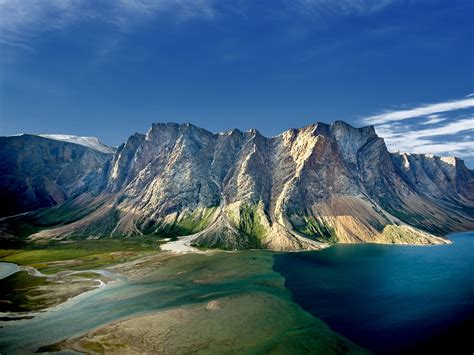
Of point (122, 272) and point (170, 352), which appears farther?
point (122, 272)

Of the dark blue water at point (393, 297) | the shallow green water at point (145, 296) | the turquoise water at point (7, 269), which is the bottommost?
the turquoise water at point (7, 269)

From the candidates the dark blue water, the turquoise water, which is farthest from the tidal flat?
the turquoise water

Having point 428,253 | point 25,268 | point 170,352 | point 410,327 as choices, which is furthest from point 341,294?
point 25,268

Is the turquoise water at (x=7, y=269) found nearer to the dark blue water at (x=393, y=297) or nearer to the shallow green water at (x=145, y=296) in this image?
the shallow green water at (x=145, y=296)

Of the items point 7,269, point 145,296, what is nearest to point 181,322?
point 145,296

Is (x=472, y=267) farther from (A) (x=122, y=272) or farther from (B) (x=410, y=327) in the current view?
(A) (x=122, y=272)

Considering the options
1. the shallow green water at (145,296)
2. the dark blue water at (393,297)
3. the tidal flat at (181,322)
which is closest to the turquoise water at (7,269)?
the tidal flat at (181,322)

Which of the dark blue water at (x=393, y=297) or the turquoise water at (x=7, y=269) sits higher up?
the dark blue water at (x=393, y=297)

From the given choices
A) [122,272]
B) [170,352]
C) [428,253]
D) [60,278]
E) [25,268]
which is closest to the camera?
[170,352]
